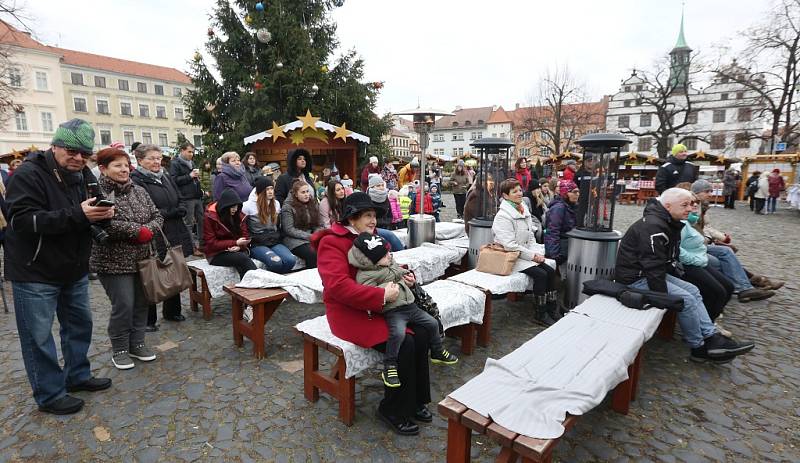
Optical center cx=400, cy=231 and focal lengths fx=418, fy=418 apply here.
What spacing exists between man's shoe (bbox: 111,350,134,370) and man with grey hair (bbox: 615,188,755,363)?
471cm

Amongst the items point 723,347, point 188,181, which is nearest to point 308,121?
point 188,181

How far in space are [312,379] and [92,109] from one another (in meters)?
64.3

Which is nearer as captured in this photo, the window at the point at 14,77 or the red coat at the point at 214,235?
the red coat at the point at 214,235

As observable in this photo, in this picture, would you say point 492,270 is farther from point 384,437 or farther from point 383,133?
point 383,133

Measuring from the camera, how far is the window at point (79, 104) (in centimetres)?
5142

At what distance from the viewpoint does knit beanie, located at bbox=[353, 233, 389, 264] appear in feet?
9.91

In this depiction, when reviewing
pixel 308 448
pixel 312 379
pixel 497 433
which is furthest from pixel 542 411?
pixel 312 379

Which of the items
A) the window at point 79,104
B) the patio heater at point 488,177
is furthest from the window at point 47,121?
the patio heater at point 488,177

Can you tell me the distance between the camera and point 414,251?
19.9 ft

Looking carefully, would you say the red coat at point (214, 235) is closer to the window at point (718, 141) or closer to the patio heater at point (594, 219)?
the patio heater at point (594, 219)

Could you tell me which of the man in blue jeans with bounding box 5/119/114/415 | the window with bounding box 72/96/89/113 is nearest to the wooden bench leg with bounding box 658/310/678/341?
the man in blue jeans with bounding box 5/119/114/415

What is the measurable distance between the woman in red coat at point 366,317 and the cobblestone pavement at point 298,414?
0.52ft

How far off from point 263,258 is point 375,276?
268 cm

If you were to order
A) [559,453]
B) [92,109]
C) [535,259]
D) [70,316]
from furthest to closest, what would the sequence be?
[92,109] → [535,259] → [70,316] → [559,453]
